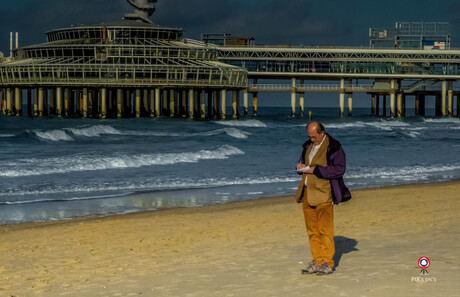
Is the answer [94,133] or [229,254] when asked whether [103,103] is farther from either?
[229,254]

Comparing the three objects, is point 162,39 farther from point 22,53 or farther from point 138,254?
point 138,254

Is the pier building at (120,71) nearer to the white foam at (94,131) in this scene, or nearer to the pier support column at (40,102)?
the pier support column at (40,102)

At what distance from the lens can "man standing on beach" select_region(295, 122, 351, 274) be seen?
881 centimetres

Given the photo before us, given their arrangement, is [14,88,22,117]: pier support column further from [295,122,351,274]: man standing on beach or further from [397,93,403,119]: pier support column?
[295,122,351,274]: man standing on beach

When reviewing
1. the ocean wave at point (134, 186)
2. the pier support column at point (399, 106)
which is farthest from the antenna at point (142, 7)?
the ocean wave at point (134, 186)

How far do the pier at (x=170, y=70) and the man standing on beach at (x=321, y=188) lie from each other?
68.2 m

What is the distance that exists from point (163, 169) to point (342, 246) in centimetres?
1835

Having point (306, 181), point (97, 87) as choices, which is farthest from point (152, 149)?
point (97, 87)

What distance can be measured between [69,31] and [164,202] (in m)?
71.2

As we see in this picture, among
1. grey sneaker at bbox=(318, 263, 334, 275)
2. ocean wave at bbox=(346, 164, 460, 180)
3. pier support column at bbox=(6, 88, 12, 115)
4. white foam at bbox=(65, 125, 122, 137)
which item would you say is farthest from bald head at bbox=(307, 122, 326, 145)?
pier support column at bbox=(6, 88, 12, 115)

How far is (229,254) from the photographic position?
1095 cm

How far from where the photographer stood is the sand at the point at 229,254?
8.79m

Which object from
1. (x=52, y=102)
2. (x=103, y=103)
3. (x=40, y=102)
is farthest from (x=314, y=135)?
(x=52, y=102)

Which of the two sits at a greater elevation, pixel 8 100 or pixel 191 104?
pixel 8 100
